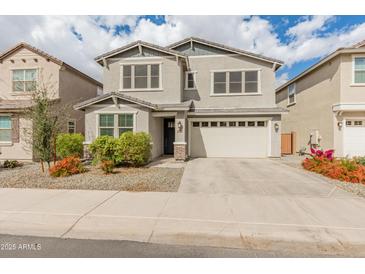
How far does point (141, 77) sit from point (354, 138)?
1425cm

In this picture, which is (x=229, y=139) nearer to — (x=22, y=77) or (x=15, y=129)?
(x=15, y=129)

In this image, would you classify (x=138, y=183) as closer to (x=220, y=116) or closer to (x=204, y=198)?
(x=204, y=198)

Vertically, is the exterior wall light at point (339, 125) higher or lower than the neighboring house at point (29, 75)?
lower

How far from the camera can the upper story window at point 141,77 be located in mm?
13273

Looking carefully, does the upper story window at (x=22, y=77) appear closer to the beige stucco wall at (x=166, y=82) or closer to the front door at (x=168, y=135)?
the beige stucco wall at (x=166, y=82)

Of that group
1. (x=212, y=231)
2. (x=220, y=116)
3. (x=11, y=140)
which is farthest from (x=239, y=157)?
(x=11, y=140)

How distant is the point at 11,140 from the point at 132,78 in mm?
8442

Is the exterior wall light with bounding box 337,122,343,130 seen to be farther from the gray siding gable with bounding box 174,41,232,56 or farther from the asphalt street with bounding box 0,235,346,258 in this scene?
the asphalt street with bounding box 0,235,346,258

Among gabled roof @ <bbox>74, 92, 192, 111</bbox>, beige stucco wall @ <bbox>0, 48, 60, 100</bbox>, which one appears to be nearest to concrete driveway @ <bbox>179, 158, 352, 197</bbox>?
gabled roof @ <bbox>74, 92, 192, 111</bbox>

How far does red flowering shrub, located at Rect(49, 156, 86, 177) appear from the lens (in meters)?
8.01

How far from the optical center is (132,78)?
1346 cm

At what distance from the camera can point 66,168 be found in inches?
323

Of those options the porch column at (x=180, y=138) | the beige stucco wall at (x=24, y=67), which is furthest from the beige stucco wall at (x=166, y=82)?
the beige stucco wall at (x=24, y=67)

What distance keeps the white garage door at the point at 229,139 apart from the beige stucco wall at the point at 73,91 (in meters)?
8.73
